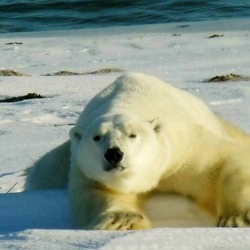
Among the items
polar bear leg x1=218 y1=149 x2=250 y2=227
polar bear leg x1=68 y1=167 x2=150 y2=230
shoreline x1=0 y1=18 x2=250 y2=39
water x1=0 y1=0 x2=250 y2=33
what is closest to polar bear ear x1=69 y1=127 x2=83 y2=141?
polar bear leg x1=68 y1=167 x2=150 y2=230

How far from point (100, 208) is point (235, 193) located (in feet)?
1.52

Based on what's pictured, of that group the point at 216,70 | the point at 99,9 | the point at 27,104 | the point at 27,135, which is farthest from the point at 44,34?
the point at 27,135

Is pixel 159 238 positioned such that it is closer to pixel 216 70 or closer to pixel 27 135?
pixel 27 135

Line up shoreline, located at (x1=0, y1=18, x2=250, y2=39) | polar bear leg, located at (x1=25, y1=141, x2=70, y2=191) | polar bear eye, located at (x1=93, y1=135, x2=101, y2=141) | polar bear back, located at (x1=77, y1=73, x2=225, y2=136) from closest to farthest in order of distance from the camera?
polar bear eye, located at (x1=93, y1=135, x2=101, y2=141)
polar bear back, located at (x1=77, y1=73, x2=225, y2=136)
polar bear leg, located at (x1=25, y1=141, x2=70, y2=191)
shoreline, located at (x1=0, y1=18, x2=250, y2=39)

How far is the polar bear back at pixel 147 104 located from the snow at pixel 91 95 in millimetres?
352

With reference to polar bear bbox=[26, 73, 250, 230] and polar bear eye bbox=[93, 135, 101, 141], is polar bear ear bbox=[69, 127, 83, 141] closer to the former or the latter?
polar bear bbox=[26, 73, 250, 230]

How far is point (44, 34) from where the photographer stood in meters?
13.1

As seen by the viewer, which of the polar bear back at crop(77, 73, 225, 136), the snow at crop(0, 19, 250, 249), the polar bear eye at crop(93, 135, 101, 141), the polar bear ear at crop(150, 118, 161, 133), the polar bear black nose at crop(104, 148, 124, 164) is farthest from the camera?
the polar bear back at crop(77, 73, 225, 136)

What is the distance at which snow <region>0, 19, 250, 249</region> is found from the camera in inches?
102

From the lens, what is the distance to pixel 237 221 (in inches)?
127

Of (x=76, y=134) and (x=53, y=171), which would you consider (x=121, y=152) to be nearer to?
(x=76, y=134)

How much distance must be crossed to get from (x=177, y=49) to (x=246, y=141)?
565cm

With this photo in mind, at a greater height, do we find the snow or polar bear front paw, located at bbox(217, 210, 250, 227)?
polar bear front paw, located at bbox(217, 210, 250, 227)

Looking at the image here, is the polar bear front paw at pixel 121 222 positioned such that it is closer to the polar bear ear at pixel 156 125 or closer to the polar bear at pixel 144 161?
the polar bear at pixel 144 161
